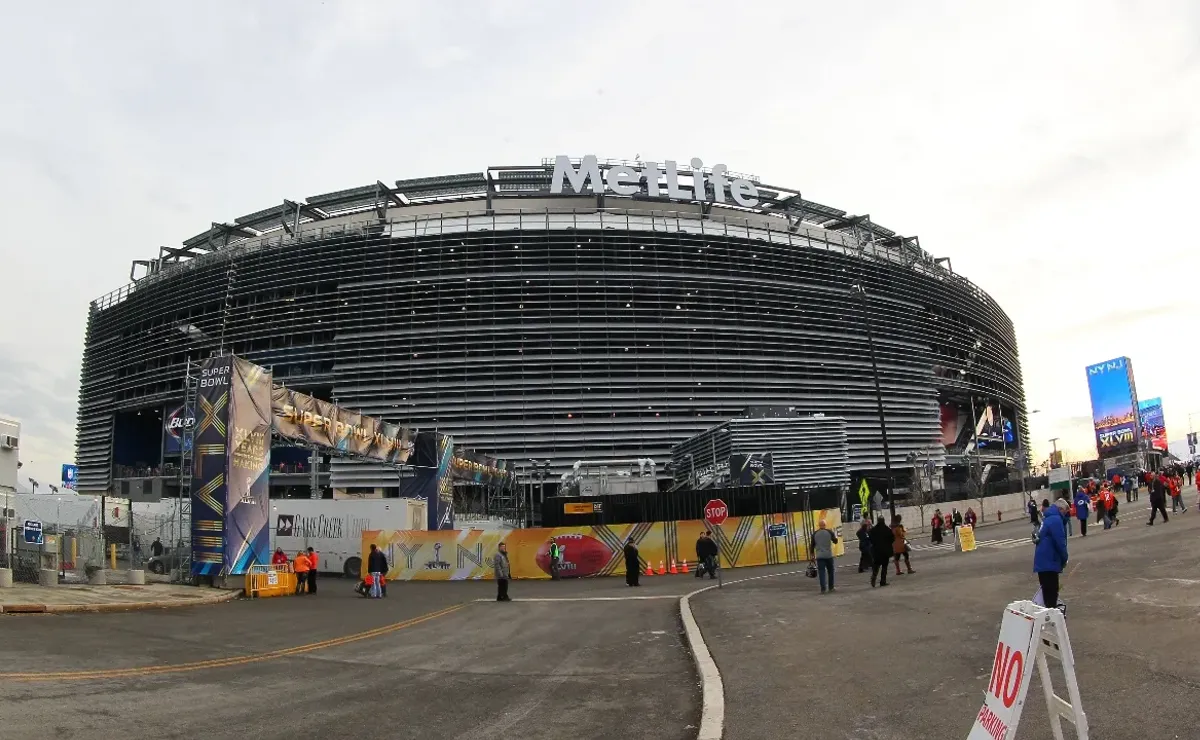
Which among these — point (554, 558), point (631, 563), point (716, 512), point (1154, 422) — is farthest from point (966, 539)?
point (1154, 422)

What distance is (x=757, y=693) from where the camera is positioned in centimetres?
677

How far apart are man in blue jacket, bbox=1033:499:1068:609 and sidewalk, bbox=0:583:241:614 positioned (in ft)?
51.7

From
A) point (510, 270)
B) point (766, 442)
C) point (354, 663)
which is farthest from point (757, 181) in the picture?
point (354, 663)

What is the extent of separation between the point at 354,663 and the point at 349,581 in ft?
67.7

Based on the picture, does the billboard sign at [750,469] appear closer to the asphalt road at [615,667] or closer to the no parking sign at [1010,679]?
the asphalt road at [615,667]

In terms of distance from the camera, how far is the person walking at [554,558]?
28500 millimetres

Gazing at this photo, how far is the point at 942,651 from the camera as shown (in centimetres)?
788

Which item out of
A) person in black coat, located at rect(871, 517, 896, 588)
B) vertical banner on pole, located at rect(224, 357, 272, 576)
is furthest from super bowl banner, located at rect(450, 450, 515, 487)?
person in black coat, located at rect(871, 517, 896, 588)

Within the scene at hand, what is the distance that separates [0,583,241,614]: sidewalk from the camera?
14.0 metres

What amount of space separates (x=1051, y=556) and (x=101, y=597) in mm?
17681

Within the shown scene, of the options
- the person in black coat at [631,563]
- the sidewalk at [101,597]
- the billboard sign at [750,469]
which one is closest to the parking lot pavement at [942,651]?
the person in black coat at [631,563]

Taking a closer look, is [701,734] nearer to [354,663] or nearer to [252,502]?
[354,663]

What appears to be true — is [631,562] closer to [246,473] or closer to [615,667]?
[246,473]

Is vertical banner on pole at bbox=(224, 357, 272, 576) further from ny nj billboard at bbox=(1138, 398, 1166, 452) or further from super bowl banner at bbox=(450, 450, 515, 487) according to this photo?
ny nj billboard at bbox=(1138, 398, 1166, 452)
